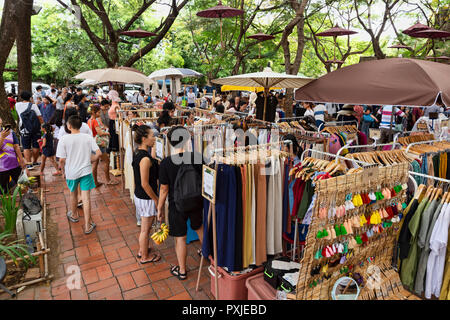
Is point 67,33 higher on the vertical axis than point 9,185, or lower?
higher

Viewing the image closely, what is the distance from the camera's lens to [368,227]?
9.29 feet

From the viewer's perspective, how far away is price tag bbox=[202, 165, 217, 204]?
9.00ft

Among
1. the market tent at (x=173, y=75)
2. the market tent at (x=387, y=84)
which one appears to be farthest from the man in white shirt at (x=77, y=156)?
the market tent at (x=173, y=75)

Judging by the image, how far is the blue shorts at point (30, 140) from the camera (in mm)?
6935

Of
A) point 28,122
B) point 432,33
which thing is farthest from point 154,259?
point 432,33

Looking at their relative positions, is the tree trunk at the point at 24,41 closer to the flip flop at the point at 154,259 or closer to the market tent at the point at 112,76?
the market tent at the point at 112,76

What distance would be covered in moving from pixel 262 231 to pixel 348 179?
3.40ft

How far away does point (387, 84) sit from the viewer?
358 centimetres

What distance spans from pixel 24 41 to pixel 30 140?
2294 millimetres

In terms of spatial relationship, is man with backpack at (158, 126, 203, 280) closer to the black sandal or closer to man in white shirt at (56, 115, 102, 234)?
the black sandal

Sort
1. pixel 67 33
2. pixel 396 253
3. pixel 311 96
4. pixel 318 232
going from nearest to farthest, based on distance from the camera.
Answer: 1. pixel 318 232
2. pixel 396 253
3. pixel 311 96
4. pixel 67 33

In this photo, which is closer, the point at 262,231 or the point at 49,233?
the point at 262,231
